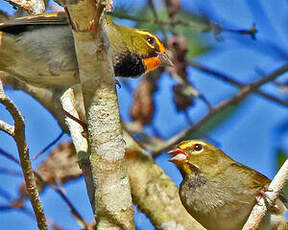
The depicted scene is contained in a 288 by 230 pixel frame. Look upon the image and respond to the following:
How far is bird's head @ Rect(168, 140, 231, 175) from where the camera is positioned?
14.8ft

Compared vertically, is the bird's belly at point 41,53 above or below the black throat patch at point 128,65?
above

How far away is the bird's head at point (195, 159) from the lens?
452 cm

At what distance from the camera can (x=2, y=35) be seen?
4336mm

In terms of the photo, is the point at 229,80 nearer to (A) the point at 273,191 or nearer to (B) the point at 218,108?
(B) the point at 218,108

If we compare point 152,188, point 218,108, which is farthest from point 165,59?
point 152,188

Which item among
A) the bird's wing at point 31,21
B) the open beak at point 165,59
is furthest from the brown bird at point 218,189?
the bird's wing at point 31,21

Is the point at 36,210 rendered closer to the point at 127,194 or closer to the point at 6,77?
the point at 127,194

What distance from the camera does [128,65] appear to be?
4.79 metres

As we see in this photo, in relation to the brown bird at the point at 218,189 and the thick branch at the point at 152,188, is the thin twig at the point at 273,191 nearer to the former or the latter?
the brown bird at the point at 218,189

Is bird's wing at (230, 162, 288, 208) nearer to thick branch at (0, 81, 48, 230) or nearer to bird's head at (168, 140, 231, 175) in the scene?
bird's head at (168, 140, 231, 175)

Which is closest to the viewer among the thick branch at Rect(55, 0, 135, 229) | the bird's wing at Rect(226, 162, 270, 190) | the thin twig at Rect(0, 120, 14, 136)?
the thick branch at Rect(55, 0, 135, 229)

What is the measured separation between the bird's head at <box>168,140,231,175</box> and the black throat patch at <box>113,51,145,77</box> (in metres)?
0.77

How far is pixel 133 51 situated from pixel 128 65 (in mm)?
168

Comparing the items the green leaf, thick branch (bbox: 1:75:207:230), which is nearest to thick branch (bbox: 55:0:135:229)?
thick branch (bbox: 1:75:207:230)
